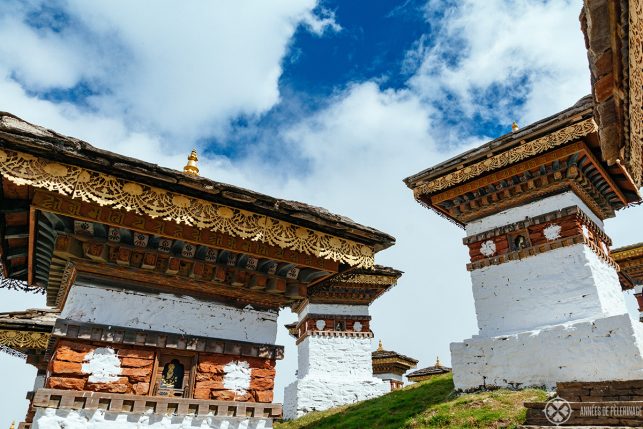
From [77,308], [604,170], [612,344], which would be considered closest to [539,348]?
[612,344]

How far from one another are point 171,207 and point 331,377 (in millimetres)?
10946

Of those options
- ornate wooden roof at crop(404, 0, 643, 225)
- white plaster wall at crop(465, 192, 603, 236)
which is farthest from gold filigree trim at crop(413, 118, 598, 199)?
white plaster wall at crop(465, 192, 603, 236)

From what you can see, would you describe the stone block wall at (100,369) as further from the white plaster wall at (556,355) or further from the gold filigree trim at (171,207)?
the white plaster wall at (556,355)

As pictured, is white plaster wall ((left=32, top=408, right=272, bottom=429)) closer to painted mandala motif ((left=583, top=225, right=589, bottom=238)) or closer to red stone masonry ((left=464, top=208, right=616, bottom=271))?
red stone masonry ((left=464, top=208, right=616, bottom=271))

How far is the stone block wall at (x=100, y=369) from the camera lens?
3783 millimetres

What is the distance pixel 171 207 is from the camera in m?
3.91

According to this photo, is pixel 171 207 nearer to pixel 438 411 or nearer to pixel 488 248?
pixel 438 411

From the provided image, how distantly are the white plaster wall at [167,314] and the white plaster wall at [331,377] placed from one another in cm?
895

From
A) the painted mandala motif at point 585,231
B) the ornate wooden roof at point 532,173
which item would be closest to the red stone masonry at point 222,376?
the ornate wooden roof at point 532,173

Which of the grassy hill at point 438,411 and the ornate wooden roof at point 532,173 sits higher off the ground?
the ornate wooden roof at point 532,173

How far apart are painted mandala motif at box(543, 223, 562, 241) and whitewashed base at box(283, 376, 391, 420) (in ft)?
23.8

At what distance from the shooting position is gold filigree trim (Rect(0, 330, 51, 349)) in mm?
8536

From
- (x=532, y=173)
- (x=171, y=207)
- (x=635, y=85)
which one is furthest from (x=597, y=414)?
(x=171, y=207)

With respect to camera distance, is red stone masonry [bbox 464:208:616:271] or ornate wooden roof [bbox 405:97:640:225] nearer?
ornate wooden roof [bbox 405:97:640:225]
